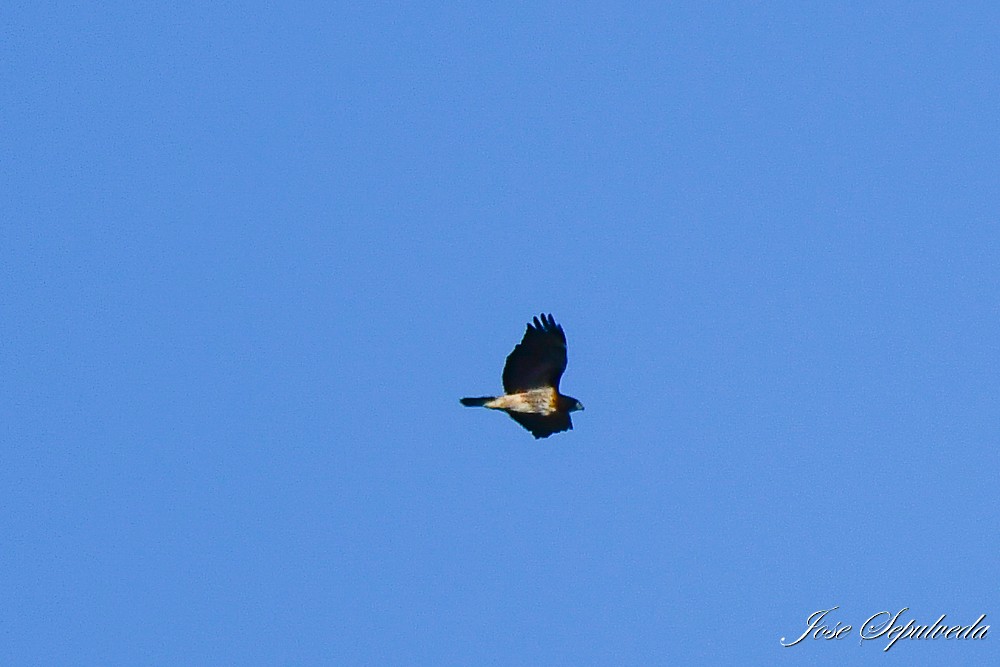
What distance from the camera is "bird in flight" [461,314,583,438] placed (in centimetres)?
2109

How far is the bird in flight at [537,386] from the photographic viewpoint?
21.1 m

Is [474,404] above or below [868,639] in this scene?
above

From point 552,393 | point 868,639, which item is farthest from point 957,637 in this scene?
point 552,393

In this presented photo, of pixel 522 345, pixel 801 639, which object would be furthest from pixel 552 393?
pixel 801 639

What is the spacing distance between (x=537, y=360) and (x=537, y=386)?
56 centimetres

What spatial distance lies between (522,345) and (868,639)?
25.1ft

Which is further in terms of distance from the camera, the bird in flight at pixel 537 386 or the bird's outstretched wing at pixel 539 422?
the bird's outstretched wing at pixel 539 422

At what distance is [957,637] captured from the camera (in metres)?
21.1

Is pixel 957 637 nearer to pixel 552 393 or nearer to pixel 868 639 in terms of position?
pixel 868 639

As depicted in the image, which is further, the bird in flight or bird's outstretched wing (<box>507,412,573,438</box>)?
bird's outstretched wing (<box>507,412,573,438</box>)

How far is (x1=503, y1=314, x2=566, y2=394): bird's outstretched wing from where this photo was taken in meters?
21.0

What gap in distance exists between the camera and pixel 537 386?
2164cm

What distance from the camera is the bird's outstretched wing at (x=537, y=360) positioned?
2103 centimetres

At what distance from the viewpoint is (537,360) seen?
2130cm
